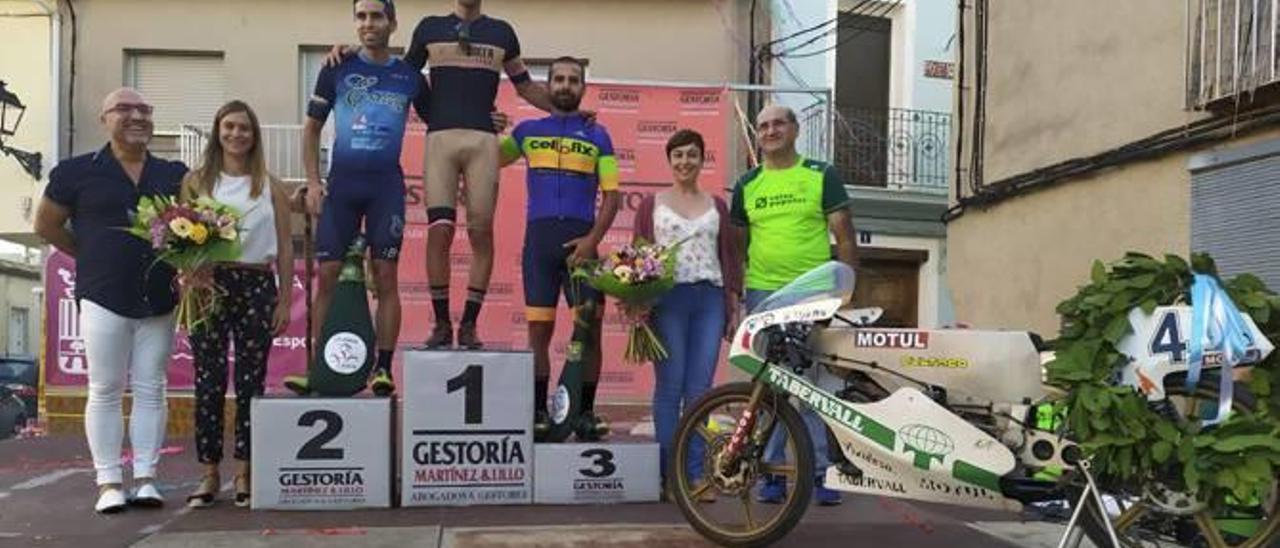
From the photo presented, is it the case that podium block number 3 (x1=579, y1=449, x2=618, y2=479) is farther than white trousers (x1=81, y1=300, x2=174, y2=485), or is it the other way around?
podium block number 3 (x1=579, y1=449, x2=618, y2=479)

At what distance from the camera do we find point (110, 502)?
5.04 m

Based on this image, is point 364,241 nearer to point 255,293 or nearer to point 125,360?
point 255,293

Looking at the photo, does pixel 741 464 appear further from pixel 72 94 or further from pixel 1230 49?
pixel 72 94

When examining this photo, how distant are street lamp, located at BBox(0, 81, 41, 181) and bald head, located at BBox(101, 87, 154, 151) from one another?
11.7 m

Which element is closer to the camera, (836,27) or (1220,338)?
(1220,338)

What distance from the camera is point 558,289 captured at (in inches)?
225

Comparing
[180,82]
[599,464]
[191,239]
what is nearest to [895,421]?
[599,464]

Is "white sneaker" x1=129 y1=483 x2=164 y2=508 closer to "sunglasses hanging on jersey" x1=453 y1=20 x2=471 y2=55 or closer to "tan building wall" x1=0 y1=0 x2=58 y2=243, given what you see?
"sunglasses hanging on jersey" x1=453 y1=20 x2=471 y2=55

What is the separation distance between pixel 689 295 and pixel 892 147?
461 inches

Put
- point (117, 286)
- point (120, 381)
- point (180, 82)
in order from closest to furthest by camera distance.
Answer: point (117, 286)
point (120, 381)
point (180, 82)

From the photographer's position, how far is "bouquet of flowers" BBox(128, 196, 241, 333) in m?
4.74

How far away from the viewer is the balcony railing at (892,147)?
54.0 feet

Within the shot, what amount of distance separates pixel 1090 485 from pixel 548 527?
220 cm

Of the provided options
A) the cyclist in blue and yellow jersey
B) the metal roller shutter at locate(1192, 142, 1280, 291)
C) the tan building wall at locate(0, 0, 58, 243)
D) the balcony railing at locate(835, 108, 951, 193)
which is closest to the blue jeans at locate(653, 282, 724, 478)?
the cyclist in blue and yellow jersey
